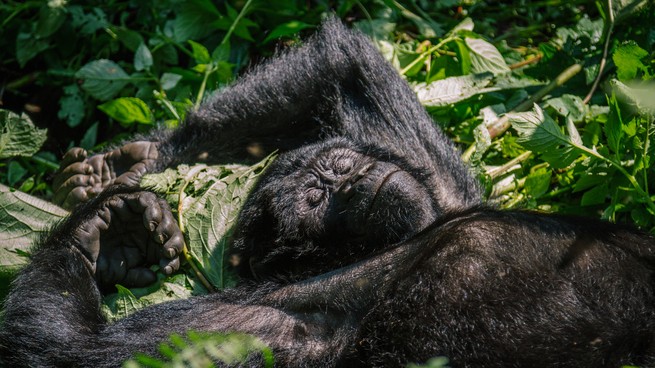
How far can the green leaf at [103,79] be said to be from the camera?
5223 millimetres

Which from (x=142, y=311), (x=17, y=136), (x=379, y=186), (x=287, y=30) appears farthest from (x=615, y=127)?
(x=17, y=136)

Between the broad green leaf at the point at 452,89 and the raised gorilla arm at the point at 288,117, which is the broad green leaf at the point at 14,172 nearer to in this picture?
the raised gorilla arm at the point at 288,117

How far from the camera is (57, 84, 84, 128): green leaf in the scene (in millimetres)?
5480

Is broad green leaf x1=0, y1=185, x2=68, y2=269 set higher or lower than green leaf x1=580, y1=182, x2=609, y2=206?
higher

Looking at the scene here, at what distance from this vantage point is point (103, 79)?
17.2ft

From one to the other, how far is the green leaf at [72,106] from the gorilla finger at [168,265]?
2195 millimetres

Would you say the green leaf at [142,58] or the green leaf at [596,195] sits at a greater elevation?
the green leaf at [142,58]

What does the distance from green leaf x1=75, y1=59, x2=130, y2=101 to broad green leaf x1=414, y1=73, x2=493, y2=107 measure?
185cm

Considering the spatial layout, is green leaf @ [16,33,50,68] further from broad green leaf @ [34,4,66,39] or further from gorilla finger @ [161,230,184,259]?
gorilla finger @ [161,230,184,259]

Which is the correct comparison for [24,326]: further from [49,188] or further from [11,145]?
[49,188]

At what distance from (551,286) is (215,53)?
9.62 feet

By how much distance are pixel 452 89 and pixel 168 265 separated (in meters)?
1.88

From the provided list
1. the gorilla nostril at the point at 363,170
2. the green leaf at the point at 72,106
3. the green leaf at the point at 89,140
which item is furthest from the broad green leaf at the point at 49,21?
the gorilla nostril at the point at 363,170

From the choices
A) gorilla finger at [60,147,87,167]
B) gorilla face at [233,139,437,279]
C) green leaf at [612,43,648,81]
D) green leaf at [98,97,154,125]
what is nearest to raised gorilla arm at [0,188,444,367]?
gorilla face at [233,139,437,279]
